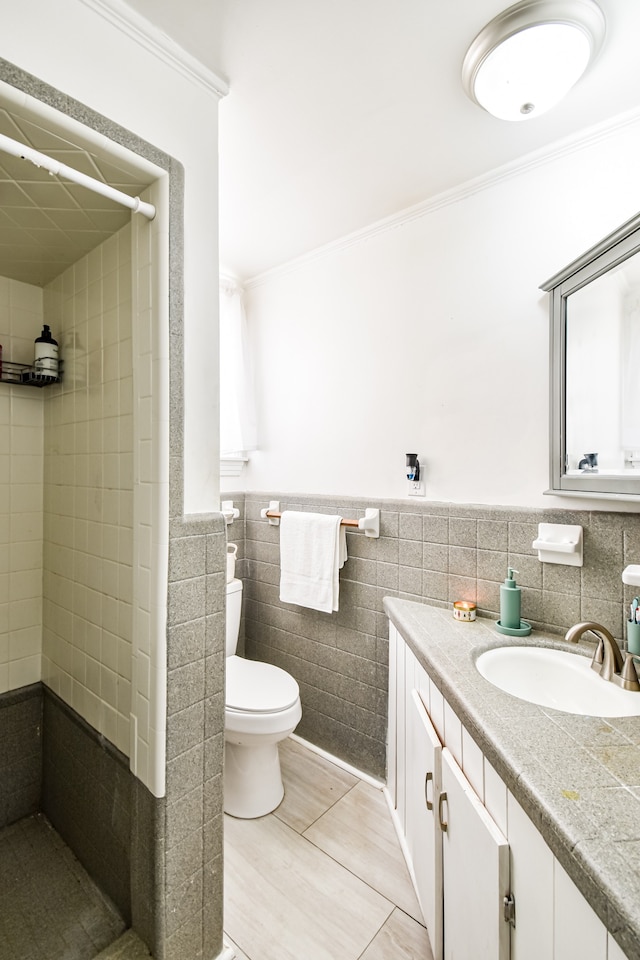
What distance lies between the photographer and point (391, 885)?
1412mm

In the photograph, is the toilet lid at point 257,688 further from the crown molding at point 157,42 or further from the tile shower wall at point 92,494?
the crown molding at point 157,42

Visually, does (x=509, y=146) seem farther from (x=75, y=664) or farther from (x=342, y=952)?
(x=342, y=952)

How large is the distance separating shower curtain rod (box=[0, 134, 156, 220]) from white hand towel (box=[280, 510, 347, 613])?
1336mm

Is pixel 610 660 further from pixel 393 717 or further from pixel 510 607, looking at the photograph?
pixel 393 717

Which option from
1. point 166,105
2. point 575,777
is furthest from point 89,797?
point 166,105

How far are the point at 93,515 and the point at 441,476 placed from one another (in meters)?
1.27

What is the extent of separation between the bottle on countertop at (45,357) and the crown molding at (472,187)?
4.18ft

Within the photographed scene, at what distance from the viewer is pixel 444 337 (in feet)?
5.64

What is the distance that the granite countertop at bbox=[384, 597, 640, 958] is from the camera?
53 centimetres

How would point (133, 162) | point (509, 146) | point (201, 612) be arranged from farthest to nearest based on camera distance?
point (509, 146)
point (201, 612)
point (133, 162)

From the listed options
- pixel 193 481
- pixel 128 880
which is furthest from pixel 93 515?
pixel 128 880

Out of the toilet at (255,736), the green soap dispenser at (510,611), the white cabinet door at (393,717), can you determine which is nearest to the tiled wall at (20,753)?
the toilet at (255,736)

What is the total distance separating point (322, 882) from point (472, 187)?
255 cm

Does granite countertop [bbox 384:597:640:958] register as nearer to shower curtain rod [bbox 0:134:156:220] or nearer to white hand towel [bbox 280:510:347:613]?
white hand towel [bbox 280:510:347:613]
